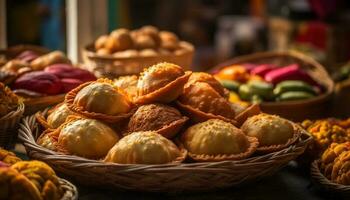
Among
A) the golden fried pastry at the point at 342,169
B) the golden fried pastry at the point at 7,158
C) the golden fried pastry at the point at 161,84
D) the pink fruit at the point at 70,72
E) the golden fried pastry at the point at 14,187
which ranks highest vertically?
the golden fried pastry at the point at 161,84

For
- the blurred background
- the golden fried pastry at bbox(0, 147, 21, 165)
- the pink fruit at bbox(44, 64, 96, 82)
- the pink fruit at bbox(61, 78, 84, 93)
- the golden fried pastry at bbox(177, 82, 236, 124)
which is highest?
the golden fried pastry at bbox(177, 82, 236, 124)

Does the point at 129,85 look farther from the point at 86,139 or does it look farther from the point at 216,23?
the point at 216,23

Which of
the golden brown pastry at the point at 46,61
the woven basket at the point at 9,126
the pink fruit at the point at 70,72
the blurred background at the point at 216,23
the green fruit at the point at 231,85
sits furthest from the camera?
the blurred background at the point at 216,23

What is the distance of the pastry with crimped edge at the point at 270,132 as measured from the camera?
1.71 m

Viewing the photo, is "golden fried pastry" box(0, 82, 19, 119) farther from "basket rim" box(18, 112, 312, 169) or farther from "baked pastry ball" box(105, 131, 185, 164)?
"baked pastry ball" box(105, 131, 185, 164)

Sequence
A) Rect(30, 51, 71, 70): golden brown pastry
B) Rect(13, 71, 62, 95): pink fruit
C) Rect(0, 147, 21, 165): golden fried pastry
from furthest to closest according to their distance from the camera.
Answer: Rect(30, 51, 71, 70): golden brown pastry < Rect(13, 71, 62, 95): pink fruit < Rect(0, 147, 21, 165): golden fried pastry

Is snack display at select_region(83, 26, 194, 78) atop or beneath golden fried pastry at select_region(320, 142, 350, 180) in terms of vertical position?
atop

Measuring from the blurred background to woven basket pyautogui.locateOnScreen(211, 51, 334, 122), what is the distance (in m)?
0.46

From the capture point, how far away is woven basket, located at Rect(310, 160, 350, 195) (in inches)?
65.1

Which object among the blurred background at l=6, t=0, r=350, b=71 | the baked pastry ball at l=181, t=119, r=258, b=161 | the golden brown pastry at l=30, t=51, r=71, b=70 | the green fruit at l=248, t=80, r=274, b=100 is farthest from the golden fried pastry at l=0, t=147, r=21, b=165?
the blurred background at l=6, t=0, r=350, b=71

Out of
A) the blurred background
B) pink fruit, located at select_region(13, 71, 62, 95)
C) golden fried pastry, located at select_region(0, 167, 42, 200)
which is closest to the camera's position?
golden fried pastry, located at select_region(0, 167, 42, 200)

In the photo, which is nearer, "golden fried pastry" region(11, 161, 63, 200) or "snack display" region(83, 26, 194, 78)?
"golden fried pastry" region(11, 161, 63, 200)

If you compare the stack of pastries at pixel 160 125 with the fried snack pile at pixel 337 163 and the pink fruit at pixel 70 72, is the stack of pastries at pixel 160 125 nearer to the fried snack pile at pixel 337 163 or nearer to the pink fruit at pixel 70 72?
the fried snack pile at pixel 337 163

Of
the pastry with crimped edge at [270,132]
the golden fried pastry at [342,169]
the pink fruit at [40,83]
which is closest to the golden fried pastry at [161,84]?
the pastry with crimped edge at [270,132]
